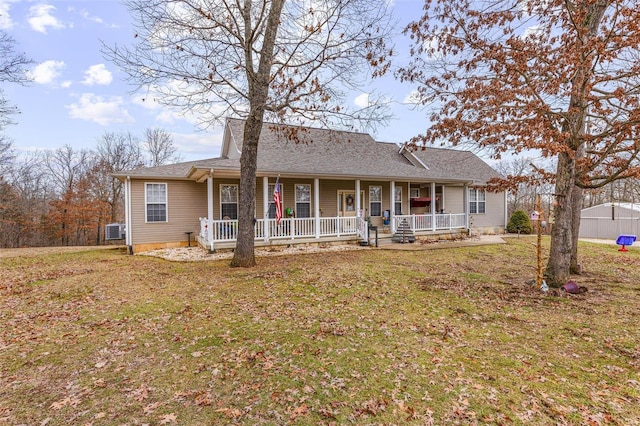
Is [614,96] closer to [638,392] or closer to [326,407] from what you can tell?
[638,392]

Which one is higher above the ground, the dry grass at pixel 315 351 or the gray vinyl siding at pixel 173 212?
the gray vinyl siding at pixel 173 212

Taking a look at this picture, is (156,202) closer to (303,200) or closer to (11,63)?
(303,200)

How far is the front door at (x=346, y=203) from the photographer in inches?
626

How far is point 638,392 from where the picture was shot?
332cm

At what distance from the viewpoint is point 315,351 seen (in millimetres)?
4172

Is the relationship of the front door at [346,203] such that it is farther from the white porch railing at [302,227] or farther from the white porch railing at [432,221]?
the white porch railing at [432,221]

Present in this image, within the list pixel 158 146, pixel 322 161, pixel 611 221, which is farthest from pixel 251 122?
pixel 158 146

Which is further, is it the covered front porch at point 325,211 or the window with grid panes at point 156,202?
the window with grid panes at point 156,202

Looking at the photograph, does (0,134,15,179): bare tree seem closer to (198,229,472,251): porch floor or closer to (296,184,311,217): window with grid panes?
(198,229,472,251): porch floor

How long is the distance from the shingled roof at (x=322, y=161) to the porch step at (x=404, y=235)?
2.20 m

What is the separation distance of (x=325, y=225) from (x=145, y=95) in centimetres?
825

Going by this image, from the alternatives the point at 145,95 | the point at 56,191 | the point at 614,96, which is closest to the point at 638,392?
the point at 614,96

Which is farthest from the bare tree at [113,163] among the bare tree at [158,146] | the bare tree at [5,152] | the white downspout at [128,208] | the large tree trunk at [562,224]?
the large tree trunk at [562,224]

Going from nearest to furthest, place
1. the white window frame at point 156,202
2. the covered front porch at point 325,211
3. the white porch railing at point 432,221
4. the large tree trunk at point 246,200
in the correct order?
1. the large tree trunk at point 246,200
2. the covered front porch at point 325,211
3. the white window frame at point 156,202
4. the white porch railing at point 432,221
